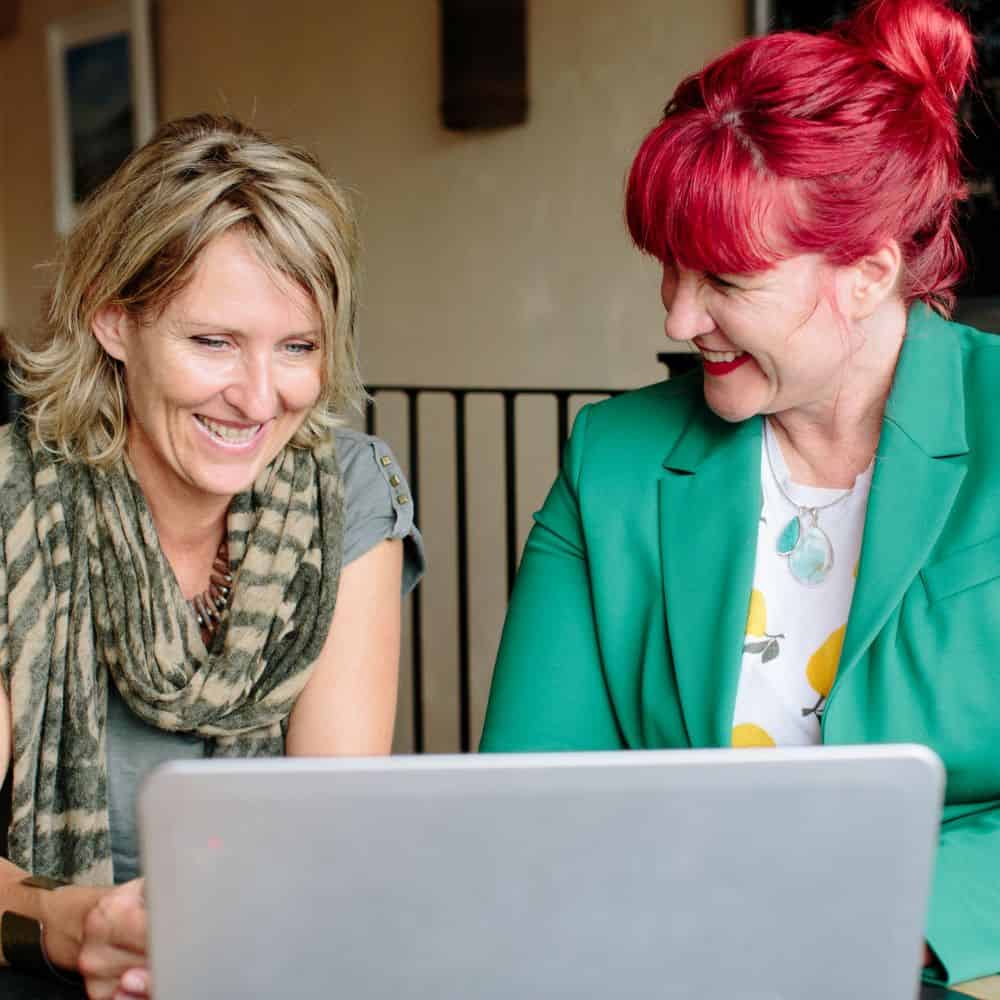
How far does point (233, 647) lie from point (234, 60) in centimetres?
378

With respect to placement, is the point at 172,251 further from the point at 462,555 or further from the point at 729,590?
the point at 462,555

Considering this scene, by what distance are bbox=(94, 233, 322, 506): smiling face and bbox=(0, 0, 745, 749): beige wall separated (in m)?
2.10

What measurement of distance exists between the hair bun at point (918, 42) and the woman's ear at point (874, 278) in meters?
0.17

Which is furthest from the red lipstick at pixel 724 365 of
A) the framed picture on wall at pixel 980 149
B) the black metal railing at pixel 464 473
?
the framed picture on wall at pixel 980 149

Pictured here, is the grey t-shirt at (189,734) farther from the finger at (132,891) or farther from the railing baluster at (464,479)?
the railing baluster at (464,479)

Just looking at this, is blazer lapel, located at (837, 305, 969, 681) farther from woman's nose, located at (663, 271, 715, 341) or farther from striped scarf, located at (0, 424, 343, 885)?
striped scarf, located at (0, 424, 343, 885)

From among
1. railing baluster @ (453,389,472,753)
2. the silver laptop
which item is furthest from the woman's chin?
railing baluster @ (453,389,472,753)

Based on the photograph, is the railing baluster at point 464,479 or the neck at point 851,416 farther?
the railing baluster at point 464,479

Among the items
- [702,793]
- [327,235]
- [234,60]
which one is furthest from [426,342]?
[702,793]

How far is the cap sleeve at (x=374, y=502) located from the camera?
61.2 inches

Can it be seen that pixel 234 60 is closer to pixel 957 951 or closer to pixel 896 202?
pixel 896 202

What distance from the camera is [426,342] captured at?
411 centimetres

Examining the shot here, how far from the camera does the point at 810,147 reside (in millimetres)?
1265

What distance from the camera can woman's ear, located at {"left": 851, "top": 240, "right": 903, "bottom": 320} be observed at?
133 centimetres
